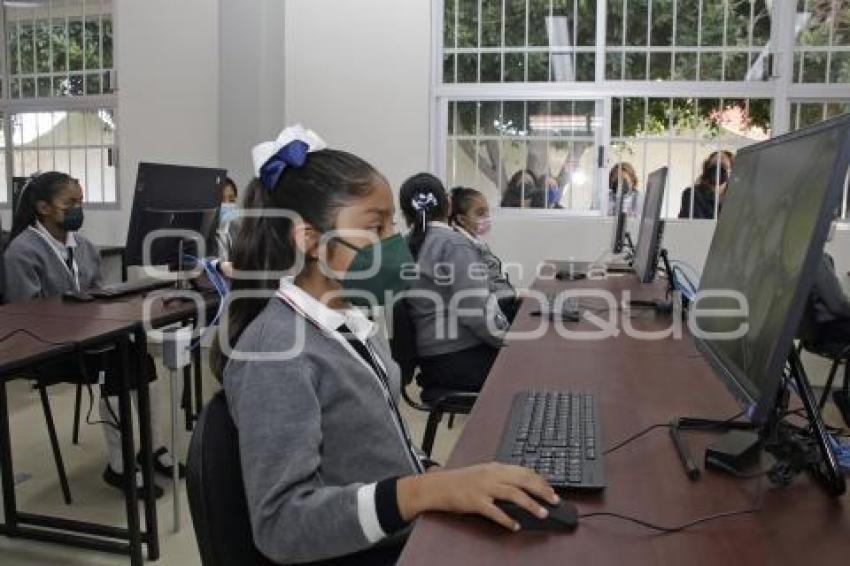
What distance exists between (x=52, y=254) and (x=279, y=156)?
88.5 inches

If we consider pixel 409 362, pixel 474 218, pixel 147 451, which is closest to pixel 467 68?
pixel 474 218

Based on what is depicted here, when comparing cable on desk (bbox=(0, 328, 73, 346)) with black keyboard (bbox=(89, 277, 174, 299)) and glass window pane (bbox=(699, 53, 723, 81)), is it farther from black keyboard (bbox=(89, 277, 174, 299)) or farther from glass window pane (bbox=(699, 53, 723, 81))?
glass window pane (bbox=(699, 53, 723, 81))

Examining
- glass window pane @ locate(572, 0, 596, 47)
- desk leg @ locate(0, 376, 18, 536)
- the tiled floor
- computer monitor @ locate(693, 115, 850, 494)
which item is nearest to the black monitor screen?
computer monitor @ locate(693, 115, 850, 494)

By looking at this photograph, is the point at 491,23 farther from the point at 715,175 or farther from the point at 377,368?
the point at 377,368

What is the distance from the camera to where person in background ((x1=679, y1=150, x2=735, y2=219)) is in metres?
4.62

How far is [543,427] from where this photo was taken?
46.8 inches

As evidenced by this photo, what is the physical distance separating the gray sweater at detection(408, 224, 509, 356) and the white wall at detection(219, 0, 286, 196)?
7.76ft

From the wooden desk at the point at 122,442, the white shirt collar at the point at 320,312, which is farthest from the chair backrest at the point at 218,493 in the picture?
the wooden desk at the point at 122,442

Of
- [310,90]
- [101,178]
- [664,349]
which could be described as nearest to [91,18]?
[101,178]

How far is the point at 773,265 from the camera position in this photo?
0.97 m

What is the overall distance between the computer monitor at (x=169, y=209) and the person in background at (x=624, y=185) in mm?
2568

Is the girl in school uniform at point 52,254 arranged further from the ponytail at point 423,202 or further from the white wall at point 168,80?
the white wall at point 168,80

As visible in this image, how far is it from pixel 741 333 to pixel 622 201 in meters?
3.18

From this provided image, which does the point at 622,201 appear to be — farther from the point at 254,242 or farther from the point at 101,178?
the point at 101,178
